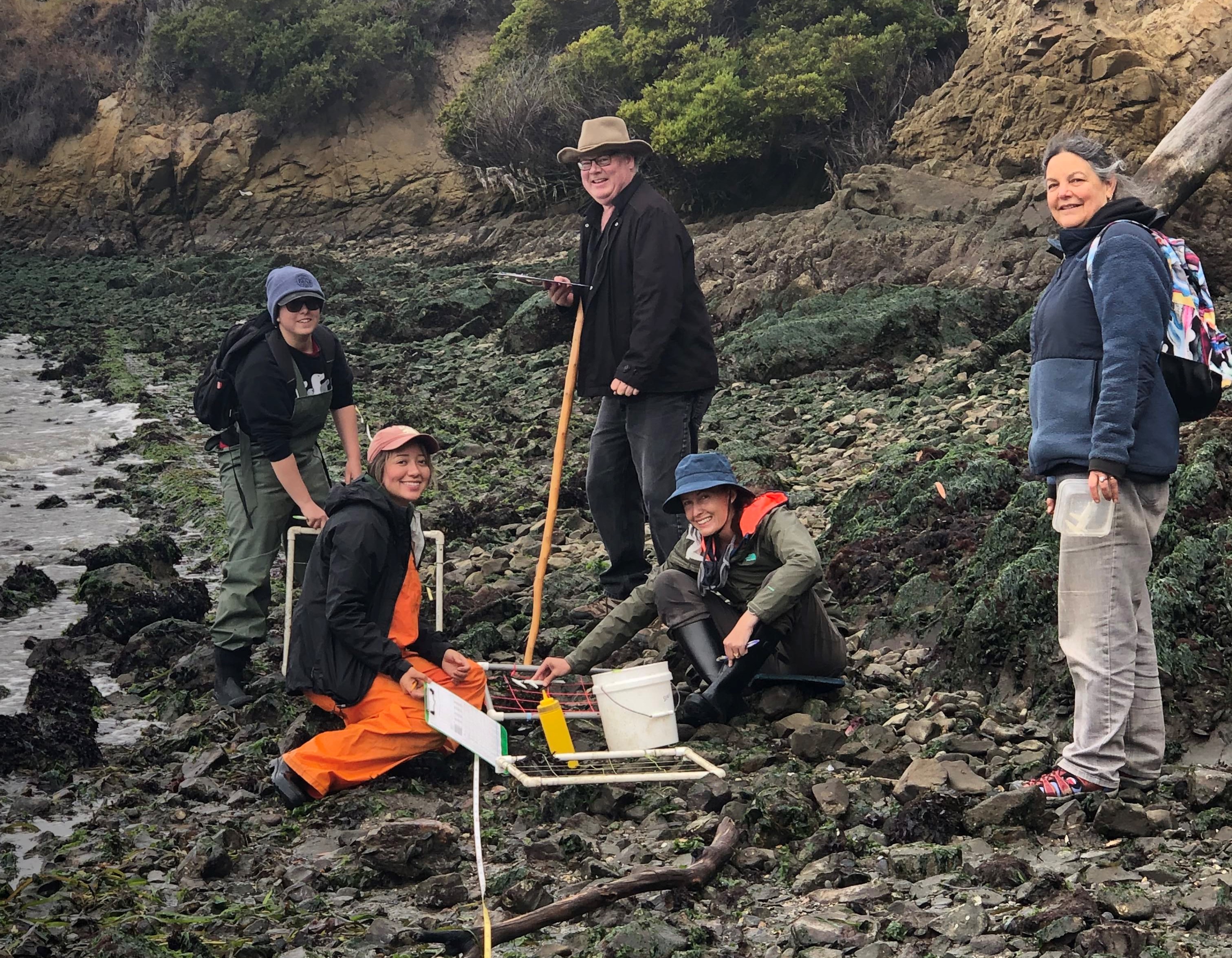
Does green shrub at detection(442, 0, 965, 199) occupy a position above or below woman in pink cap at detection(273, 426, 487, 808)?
above

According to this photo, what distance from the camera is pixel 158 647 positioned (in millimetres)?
7020

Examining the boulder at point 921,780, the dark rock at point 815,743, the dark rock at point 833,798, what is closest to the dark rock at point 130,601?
the dark rock at point 815,743

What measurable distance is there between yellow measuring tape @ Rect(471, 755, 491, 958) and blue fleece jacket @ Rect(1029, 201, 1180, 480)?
1.97 metres

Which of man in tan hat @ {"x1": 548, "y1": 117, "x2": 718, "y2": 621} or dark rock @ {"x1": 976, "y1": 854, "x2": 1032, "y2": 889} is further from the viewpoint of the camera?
man in tan hat @ {"x1": 548, "y1": 117, "x2": 718, "y2": 621}

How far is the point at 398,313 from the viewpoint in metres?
18.3

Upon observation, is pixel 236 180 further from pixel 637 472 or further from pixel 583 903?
pixel 583 903

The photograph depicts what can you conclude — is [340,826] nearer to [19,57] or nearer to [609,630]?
[609,630]

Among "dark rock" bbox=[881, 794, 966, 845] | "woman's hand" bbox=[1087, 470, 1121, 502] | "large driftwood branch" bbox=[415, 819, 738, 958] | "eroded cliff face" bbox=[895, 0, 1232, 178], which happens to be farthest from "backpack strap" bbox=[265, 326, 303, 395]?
"eroded cliff face" bbox=[895, 0, 1232, 178]

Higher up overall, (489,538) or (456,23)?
(456,23)

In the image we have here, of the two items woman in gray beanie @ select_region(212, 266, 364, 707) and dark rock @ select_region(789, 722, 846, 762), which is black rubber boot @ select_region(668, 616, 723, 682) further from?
woman in gray beanie @ select_region(212, 266, 364, 707)

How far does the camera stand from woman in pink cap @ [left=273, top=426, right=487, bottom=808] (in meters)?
4.89

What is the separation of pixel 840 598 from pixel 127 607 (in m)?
3.94

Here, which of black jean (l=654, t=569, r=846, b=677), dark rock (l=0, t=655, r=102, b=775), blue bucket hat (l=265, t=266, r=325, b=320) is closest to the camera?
black jean (l=654, t=569, r=846, b=677)

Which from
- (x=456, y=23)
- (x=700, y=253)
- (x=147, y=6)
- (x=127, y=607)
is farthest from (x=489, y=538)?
(x=147, y=6)
